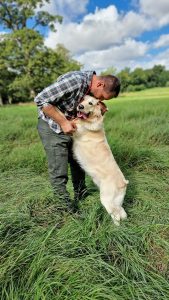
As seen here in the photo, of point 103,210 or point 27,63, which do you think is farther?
point 27,63

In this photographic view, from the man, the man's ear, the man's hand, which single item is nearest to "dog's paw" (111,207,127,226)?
the man

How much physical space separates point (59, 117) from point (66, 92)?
24 centimetres

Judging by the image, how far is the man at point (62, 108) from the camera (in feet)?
10.0

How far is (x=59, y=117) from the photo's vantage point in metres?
3.12

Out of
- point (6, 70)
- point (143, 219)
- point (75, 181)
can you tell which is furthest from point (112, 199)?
point (6, 70)

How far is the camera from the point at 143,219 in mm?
3473

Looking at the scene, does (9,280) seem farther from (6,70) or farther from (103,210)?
(6,70)

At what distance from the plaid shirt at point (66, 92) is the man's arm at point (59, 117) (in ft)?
0.17

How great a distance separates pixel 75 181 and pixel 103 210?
2.29 ft

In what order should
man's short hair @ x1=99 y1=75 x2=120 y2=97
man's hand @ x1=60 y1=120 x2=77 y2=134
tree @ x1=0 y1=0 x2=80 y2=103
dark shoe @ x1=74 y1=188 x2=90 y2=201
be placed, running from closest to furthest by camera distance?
1. man's short hair @ x1=99 y1=75 x2=120 y2=97
2. man's hand @ x1=60 y1=120 x2=77 y2=134
3. dark shoe @ x1=74 y1=188 x2=90 y2=201
4. tree @ x1=0 y1=0 x2=80 y2=103

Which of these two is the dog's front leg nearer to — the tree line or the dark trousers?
the dark trousers

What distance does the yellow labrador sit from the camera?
3268 mm

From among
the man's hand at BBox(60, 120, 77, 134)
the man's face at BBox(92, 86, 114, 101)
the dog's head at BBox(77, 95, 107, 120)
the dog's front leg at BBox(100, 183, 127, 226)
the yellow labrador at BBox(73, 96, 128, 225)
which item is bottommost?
the dog's front leg at BBox(100, 183, 127, 226)

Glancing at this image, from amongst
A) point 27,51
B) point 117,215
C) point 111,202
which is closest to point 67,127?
point 111,202
